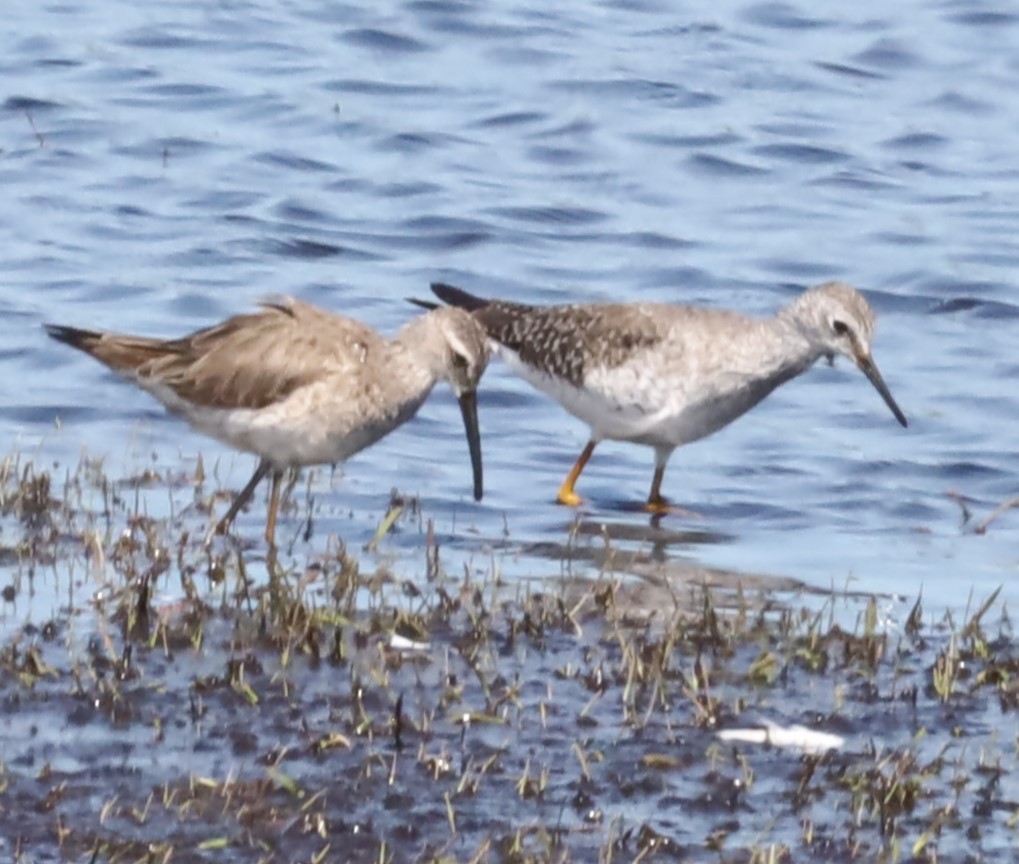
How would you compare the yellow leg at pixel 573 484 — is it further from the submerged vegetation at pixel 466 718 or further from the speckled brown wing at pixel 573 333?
the submerged vegetation at pixel 466 718

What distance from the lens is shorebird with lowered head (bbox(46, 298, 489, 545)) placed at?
9398 millimetres

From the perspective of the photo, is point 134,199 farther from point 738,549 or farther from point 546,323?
point 738,549

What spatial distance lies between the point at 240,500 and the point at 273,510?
0.51 feet

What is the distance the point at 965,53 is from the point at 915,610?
41.8 ft

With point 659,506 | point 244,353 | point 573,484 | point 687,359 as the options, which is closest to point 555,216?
point 573,484

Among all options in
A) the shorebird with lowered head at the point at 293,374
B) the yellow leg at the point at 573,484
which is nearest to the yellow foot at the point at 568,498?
the yellow leg at the point at 573,484

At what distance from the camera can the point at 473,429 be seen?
1035cm

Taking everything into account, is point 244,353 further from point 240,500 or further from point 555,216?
point 555,216

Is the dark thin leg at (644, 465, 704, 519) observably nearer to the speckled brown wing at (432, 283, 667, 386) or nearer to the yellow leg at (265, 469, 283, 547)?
the speckled brown wing at (432, 283, 667, 386)

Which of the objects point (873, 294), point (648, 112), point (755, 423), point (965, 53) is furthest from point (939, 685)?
point (965, 53)

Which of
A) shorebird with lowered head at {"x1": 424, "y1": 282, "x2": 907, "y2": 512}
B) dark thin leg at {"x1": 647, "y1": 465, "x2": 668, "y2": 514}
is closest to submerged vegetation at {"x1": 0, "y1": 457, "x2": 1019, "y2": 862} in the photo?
shorebird with lowered head at {"x1": 424, "y1": 282, "x2": 907, "y2": 512}

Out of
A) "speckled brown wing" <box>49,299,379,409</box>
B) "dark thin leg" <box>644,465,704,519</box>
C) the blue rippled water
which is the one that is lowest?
"dark thin leg" <box>644,465,704,519</box>

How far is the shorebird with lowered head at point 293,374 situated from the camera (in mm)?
9398

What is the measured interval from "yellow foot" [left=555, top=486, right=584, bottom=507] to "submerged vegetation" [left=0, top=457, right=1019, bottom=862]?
2349mm
